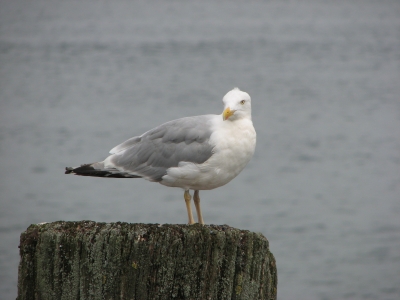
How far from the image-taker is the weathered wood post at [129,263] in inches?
145

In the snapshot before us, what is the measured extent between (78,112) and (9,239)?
1291 centimetres

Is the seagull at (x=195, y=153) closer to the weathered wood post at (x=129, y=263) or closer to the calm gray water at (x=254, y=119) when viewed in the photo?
the weathered wood post at (x=129, y=263)

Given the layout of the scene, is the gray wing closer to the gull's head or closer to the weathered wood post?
the gull's head

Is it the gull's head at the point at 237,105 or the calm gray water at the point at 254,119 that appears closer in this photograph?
the gull's head at the point at 237,105

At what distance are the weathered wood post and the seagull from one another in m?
1.65

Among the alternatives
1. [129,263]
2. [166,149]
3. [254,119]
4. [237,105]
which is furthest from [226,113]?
[254,119]

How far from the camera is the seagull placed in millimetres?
5426

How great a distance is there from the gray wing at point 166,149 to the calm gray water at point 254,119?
6.44 m

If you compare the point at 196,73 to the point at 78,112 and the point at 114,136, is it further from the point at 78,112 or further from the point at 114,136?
the point at 114,136

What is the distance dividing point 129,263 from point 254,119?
1897cm

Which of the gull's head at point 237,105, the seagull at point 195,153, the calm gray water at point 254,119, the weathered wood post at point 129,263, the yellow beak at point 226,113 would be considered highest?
the calm gray water at point 254,119

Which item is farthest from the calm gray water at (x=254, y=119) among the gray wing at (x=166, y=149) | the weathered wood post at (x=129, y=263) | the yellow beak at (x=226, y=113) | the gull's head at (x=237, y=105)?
the weathered wood post at (x=129, y=263)

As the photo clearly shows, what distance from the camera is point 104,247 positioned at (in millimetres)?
3695

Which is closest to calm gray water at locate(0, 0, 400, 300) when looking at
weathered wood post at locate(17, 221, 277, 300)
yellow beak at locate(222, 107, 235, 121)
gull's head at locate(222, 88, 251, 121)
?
gull's head at locate(222, 88, 251, 121)
